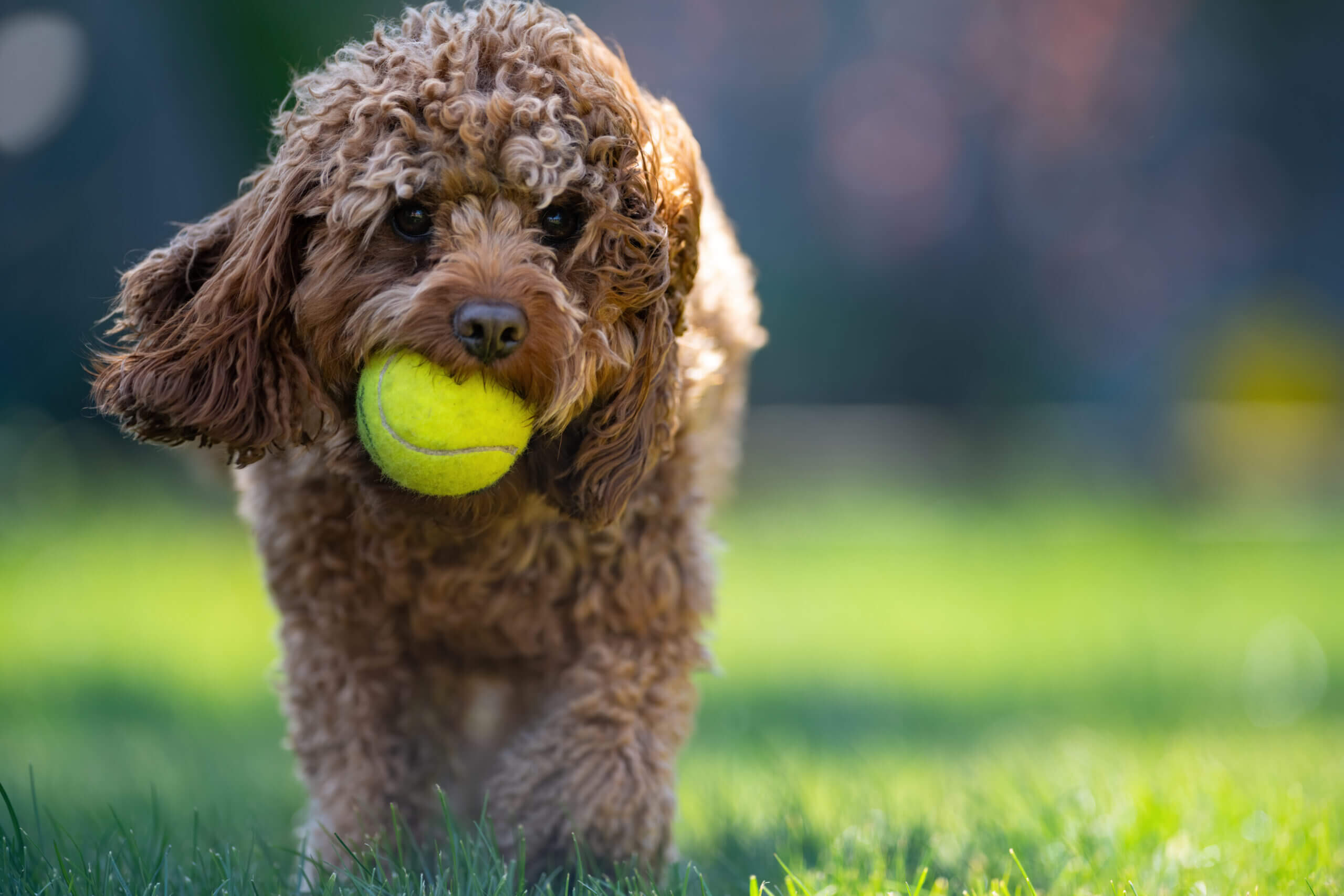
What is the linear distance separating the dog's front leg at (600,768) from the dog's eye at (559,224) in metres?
0.97

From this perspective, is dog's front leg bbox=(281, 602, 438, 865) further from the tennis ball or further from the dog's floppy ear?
the tennis ball

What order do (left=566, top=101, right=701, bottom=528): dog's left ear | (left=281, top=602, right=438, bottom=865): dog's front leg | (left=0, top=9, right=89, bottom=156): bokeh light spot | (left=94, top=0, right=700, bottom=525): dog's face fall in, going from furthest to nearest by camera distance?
(left=0, top=9, right=89, bottom=156): bokeh light spot, (left=281, top=602, right=438, bottom=865): dog's front leg, (left=566, top=101, right=701, bottom=528): dog's left ear, (left=94, top=0, right=700, bottom=525): dog's face

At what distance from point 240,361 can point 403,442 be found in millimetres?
478

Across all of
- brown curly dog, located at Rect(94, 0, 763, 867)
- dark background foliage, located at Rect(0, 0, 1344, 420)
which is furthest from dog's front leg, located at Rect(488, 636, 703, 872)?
dark background foliage, located at Rect(0, 0, 1344, 420)

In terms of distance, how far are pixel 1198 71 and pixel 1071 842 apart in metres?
12.2

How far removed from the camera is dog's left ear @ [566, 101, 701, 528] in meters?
2.93

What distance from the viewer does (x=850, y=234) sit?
13422 millimetres

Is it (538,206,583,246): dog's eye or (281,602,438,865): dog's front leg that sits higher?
(538,206,583,246): dog's eye

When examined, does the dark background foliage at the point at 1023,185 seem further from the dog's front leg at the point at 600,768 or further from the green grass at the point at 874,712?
the dog's front leg at the point at 600,768

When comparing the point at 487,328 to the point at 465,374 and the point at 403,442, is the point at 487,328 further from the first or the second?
the point at 403,442

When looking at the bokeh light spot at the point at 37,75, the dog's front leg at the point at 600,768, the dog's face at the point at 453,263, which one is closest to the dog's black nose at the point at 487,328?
the dog's face at the point at 453,263

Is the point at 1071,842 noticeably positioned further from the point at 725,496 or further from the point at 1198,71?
the point at 1198,71

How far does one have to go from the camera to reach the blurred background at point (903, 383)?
18.3 ft

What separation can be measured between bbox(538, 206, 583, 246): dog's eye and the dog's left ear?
0.18m
